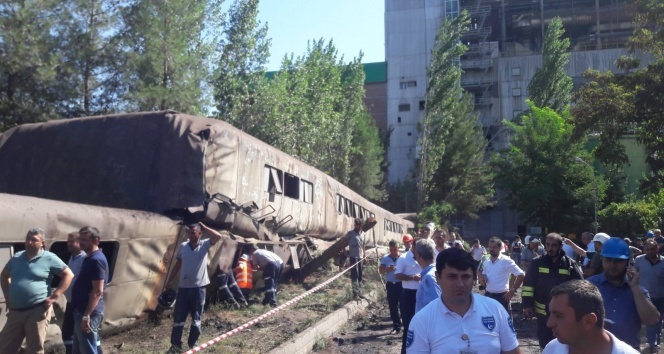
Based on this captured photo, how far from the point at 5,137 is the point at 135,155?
287 cm

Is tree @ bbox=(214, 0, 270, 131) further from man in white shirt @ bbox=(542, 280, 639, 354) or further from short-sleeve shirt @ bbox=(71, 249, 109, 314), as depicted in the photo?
man in white shirt @ bbox=(542, 280, 639, 354)

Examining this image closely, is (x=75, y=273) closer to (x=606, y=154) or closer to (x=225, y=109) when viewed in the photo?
(x=606, y=154)

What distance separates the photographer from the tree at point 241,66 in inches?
1233

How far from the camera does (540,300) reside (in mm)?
6887

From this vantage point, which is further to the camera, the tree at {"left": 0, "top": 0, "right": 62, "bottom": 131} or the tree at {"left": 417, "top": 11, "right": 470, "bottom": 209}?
the tree at {"left": 417, "top": 11, "right": 470, "bottom": 209}

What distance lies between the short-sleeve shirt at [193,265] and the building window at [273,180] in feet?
16.6

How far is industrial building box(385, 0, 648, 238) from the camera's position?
58.7m

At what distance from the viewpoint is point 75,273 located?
727 cm

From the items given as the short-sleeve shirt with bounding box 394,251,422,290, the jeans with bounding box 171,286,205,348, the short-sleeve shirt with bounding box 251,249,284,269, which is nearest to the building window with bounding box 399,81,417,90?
the short-sleeve shirt with bounding box 251,249,284,269

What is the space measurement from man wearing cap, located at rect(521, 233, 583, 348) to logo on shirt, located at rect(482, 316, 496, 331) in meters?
3.26

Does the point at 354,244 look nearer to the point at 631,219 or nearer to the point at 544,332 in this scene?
the point at 544,332

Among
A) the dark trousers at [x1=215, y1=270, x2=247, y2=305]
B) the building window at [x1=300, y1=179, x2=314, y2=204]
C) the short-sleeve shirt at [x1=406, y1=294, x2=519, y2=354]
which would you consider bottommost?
the dark trousers at [x1=215, y1=270, x2=247, y2=305]

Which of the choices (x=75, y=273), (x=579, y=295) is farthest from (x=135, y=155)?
(x=579, y=295)

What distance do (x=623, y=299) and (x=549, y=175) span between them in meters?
43.9
